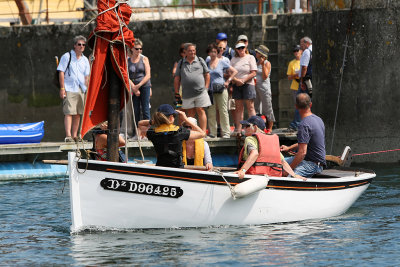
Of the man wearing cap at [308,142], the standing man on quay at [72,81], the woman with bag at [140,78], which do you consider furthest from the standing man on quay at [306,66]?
the man wearing cap at [308,142]

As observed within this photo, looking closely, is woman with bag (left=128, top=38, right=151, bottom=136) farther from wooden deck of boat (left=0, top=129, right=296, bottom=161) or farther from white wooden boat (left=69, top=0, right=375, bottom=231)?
white wooden boat (left=69, top=0, right=375, bottom=231)

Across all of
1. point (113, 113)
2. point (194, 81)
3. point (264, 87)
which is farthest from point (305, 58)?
point (113, 113)

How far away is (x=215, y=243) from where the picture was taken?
1017cm

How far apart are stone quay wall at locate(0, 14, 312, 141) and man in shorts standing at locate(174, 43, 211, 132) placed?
13.0 feet

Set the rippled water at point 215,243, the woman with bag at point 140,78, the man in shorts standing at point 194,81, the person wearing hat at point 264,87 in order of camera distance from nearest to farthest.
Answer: the rippled water at point 215,243 < the man in shorts standing at point 194,81 < the woman with bag at point 140,78 < the person wearing hat at point 264,87

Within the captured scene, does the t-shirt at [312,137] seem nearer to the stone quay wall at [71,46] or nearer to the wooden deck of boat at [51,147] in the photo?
the wooden deck of boat at [51,147]

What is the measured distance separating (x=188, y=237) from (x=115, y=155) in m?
1.44

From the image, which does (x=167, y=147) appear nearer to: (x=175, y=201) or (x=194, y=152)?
(x=175, y=201)

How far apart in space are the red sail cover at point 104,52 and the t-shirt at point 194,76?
4610mm

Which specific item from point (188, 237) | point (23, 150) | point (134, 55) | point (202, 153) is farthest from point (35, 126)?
point (188, 237)

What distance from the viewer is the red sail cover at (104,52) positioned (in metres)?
10.7

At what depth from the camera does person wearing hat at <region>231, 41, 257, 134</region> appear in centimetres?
1595

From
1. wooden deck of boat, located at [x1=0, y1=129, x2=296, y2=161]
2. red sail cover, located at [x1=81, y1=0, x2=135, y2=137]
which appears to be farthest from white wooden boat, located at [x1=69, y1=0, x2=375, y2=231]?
wooden deck of boat, located at [x1=0, y1=129, x2=296, y2=161]

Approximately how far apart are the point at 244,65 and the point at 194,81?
105cm
